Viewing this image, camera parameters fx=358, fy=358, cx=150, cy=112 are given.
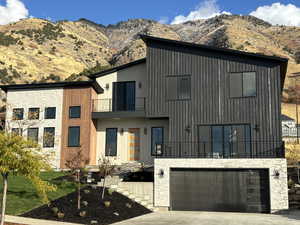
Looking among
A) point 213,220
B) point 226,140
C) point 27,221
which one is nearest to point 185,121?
point 226,140

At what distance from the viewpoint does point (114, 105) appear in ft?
90.0

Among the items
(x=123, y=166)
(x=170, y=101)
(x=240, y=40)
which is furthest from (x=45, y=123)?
(x=240, y=40)

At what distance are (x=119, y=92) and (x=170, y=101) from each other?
5.33m

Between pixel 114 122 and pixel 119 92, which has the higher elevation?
pixel 119 92

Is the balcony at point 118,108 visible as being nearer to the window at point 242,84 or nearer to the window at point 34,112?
the window at point 34,112

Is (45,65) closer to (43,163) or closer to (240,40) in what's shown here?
(240,40)

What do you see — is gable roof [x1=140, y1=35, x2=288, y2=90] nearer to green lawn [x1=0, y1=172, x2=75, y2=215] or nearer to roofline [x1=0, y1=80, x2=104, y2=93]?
roofline [x1=0, y1=80, x2=104, y2=93]

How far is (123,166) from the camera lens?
81.4 ft

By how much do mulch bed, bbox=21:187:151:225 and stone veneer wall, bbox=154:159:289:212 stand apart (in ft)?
4.85

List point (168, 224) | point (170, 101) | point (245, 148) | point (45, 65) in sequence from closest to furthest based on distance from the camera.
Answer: point (168, 224) < point (245, 148) < point (170, 101) < point (45, 65)

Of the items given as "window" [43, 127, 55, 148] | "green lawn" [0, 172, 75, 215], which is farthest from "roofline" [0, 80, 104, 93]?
"green lawn" [0, 172, 75, 215]

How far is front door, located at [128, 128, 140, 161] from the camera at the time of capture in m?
26.2

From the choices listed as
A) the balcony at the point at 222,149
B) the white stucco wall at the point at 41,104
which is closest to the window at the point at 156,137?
the balcony at the point at 222,149

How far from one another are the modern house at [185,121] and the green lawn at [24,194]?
16.2ft
